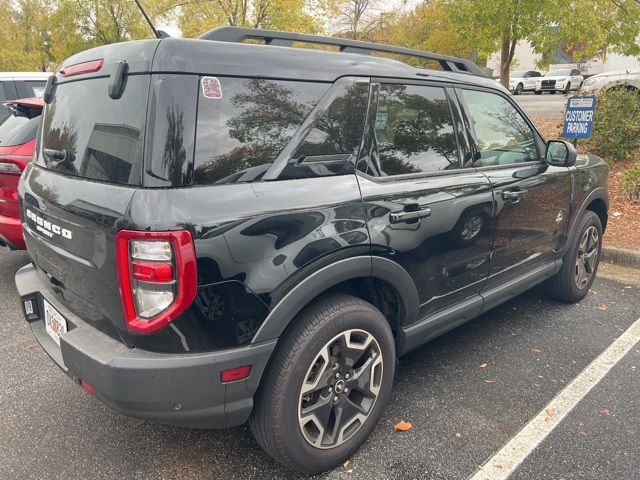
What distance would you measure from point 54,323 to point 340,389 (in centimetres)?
139

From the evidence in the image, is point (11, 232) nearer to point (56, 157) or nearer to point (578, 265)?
point (56, 157)

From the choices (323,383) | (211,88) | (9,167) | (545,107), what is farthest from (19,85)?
(545,107)

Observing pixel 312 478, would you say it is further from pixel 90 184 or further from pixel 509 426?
pixel 90 184

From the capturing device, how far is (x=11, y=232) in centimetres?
402

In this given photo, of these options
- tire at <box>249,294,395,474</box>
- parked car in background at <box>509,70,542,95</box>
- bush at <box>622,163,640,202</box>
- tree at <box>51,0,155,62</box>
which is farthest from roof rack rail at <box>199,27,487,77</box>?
parked car in background at <box>509,70,542,95</box>

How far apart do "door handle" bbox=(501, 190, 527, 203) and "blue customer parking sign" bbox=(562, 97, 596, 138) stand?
9.70 ft

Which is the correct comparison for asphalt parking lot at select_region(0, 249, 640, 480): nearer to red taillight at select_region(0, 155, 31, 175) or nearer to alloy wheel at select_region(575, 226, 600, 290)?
alloy wheel at select_region(575, 226, 600, 290)

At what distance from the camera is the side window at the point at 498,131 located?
2934 millimetres

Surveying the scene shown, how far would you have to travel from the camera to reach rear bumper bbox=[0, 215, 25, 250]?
13.1 feet

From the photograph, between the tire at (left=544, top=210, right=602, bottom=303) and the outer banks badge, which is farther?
the tire at (left=544, top=210, right=602, bottom=303)

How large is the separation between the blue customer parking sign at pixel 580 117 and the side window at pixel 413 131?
3.51 meters

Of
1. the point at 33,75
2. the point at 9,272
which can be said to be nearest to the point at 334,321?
the point at 9,272

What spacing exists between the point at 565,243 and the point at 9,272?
5.13m

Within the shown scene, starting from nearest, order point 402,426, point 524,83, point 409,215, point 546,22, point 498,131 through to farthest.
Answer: point 409,215 < point 402,426 < point 498,131 < point 546,22 < point 524,83
